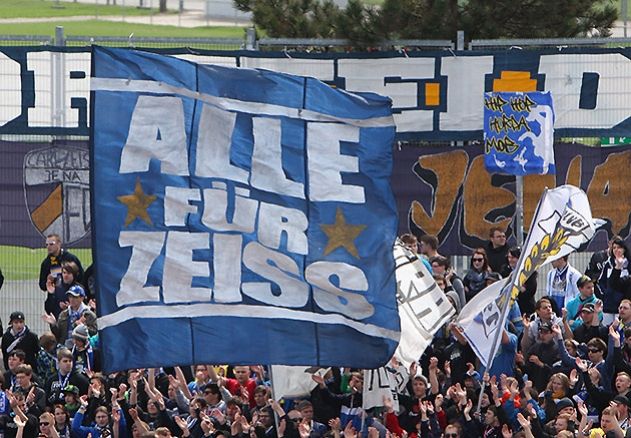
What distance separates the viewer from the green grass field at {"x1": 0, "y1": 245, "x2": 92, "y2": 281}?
2278 cm

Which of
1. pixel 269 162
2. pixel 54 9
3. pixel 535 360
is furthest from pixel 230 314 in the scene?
pixel 54 9

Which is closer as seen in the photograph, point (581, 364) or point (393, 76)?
point (581, 364)

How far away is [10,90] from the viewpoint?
71.4 feet

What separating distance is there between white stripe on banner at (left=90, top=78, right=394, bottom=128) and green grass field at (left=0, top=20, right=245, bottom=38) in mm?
46298

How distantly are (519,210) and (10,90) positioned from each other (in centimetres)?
603

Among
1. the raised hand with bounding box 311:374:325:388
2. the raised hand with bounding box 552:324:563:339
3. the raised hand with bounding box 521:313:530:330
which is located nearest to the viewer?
the raised hand with bounding box 311:374:325:388

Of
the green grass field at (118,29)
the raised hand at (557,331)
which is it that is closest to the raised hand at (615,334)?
the raised hand at (557,331)

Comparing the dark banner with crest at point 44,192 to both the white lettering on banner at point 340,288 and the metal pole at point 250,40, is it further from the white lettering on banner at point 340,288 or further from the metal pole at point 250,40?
the white lettering on banner at point 340,288

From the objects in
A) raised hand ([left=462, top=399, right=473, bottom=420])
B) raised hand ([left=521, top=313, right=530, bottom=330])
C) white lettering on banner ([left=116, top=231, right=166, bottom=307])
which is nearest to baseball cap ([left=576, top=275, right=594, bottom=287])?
raised hand ([left=521, top=313, right=530, bottom=330])

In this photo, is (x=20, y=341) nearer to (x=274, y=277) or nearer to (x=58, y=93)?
(x=58, y=93)

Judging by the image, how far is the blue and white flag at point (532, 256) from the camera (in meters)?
17.2

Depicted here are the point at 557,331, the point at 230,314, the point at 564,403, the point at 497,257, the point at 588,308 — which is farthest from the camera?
the point at 497,257

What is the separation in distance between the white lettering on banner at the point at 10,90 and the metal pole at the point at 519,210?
229 inches

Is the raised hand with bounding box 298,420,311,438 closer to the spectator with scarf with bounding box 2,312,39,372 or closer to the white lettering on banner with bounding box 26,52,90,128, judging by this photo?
the spectator with scarf with bounding box 2,312,39,372
